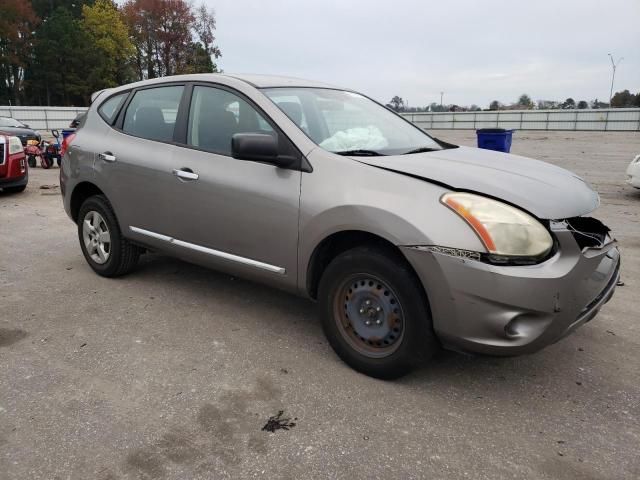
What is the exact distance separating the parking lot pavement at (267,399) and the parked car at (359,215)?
364 millimetres

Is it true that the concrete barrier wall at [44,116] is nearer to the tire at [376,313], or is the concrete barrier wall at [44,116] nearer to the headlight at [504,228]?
the tire at [376,313]

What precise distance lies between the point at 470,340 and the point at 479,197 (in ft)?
2.32

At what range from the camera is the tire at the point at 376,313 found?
2699 millimetres

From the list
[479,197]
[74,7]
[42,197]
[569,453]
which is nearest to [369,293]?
[479,197]

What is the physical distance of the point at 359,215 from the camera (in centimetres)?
282

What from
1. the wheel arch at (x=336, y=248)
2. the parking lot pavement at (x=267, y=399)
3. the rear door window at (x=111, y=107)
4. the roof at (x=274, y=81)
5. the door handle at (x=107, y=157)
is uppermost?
the roof at (x=274, y=81)

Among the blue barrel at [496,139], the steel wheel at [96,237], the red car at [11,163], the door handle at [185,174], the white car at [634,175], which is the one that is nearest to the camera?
the door handle at [185,174]

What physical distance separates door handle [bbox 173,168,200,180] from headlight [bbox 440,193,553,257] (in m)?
1.86

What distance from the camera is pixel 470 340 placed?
2.58 meters

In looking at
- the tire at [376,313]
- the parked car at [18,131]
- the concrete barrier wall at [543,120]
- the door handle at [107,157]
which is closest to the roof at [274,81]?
the door handle at [107,157]

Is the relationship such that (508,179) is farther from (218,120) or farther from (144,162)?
(144,162)

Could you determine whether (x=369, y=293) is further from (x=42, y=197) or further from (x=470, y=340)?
(x=42, y=197)

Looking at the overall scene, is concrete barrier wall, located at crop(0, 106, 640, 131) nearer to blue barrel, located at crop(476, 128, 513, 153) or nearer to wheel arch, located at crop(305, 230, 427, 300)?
blue barrel, located at crop(476, 128, 513, 153)

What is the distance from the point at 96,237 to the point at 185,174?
4.98 ft
